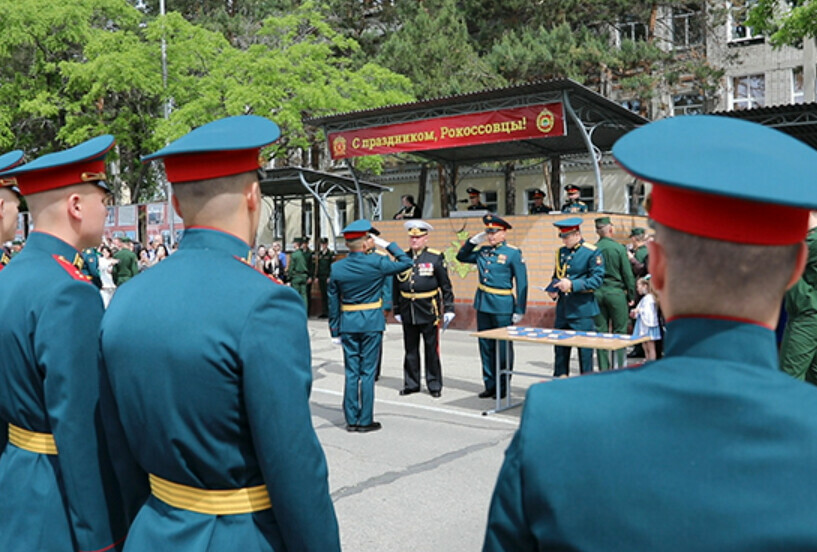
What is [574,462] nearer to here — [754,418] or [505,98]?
[754,418]

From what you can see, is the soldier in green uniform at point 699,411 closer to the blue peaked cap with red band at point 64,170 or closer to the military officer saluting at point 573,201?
the blue peaked cap with red band at point 64,170

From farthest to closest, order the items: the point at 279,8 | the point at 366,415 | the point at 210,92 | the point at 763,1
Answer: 1. the point at 279,8
2. the point at 210,92
3. the point at 763,1
4. the point at 366,415

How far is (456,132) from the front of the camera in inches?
646

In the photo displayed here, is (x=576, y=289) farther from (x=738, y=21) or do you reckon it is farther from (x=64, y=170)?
(x=738, y=21)

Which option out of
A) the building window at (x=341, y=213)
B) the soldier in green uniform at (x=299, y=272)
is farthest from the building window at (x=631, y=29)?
the soldier in green uniform at (x=299, y=272)

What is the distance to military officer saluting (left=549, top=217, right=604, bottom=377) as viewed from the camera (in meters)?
8.97

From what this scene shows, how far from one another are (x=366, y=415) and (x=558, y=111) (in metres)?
9.00

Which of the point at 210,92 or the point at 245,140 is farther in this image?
the point at 210,92

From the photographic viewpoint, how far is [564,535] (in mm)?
1268

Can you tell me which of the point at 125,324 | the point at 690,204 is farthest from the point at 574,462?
the point at 125,324

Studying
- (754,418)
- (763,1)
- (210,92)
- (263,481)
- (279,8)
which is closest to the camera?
(754,418)

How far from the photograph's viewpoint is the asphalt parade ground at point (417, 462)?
496 cm

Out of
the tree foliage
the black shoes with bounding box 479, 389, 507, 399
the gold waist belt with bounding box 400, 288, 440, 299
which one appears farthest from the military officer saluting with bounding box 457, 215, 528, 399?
the tree foliage

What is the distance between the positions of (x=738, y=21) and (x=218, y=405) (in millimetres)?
29578
